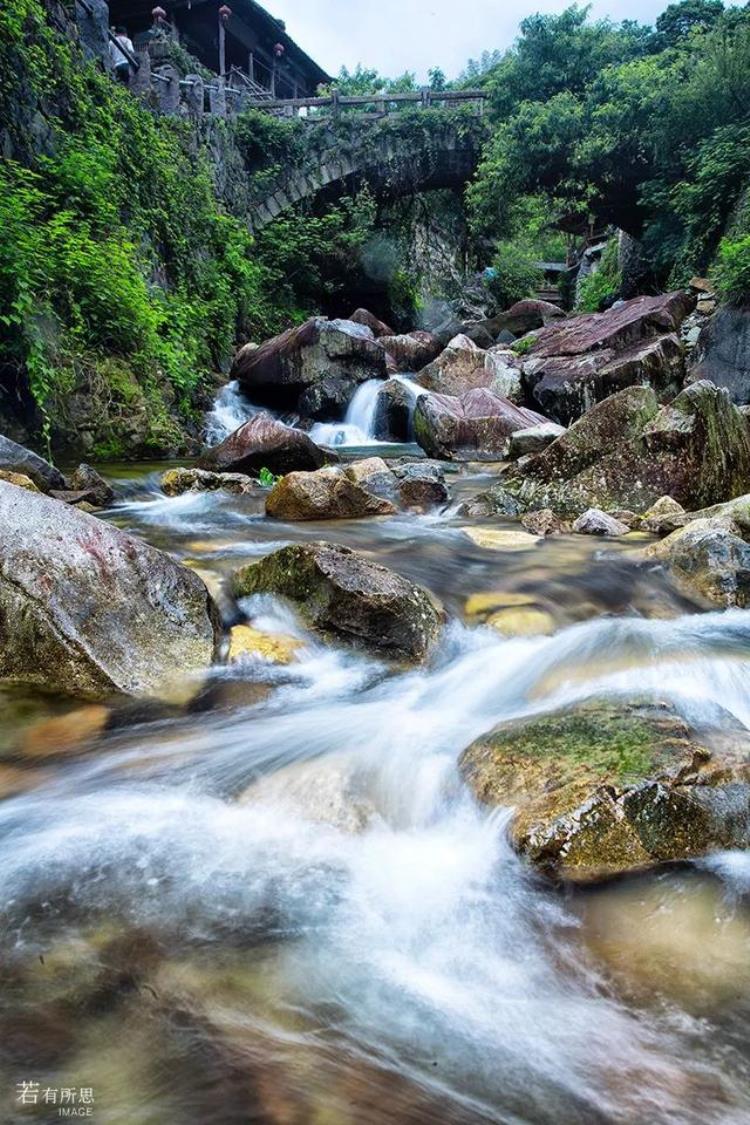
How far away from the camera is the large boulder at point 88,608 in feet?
11.2

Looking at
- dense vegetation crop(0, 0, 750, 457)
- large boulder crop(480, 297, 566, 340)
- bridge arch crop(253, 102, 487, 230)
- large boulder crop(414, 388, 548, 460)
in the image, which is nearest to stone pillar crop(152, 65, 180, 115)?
dense vegetation crop(0, 0, 750, 457)

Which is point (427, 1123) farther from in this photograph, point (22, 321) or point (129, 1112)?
point (22, 321)

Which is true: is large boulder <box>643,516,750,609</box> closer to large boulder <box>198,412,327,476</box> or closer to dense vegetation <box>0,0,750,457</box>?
large boulder <box>198,412,327,476</box>

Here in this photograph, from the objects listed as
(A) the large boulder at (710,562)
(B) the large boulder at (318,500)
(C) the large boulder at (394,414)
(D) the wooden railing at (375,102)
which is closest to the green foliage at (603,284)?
(D) the wooden railing at (375,102)

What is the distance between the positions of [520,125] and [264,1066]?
78.9ft

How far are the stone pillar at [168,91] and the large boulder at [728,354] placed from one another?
14536 millimetres

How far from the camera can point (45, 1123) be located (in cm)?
134

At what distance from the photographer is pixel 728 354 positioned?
12.2 meters

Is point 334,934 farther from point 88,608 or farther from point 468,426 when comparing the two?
point 468,426

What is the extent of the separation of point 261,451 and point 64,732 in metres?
7.03

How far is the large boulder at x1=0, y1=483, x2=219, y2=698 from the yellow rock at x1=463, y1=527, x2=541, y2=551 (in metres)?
3.05

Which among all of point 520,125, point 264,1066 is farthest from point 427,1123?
point 520,125

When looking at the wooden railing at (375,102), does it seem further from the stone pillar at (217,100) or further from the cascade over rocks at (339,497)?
the cascade over rocks at (339,497)
